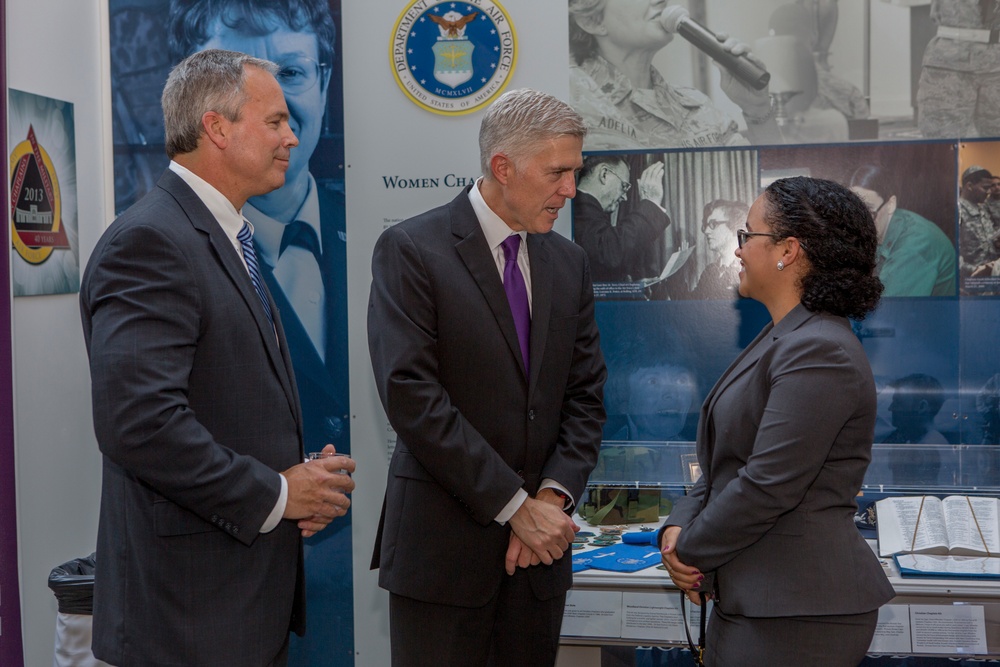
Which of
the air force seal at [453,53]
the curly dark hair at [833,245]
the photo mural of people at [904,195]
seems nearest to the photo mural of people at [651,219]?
the photo mural of people at [904,195]

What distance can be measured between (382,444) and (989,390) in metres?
2.02

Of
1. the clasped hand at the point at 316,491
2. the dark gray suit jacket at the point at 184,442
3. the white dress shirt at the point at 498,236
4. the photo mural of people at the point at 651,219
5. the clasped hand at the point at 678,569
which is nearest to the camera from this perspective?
the dark gray suit jacket at the point at 184,442

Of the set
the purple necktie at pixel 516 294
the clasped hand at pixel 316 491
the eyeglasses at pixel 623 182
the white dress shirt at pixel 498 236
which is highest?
the eyeglasses at pixel 623 182

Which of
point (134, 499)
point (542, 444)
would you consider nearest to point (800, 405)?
point (542, 444)

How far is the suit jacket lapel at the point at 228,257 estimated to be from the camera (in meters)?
1.88

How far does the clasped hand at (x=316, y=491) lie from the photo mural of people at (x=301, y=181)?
1.58 meters

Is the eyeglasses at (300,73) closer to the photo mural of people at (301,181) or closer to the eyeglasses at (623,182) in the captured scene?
the photo mural of people at (301,181)

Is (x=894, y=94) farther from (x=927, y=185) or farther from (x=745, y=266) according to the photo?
(x=745, y=266)

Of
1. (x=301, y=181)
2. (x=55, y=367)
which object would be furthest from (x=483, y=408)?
(x=55, y=367)

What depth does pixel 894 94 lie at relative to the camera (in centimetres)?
317

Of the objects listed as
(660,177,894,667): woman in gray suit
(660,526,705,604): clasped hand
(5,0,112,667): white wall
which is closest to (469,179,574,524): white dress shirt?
(660,526,705,604): clasped hand

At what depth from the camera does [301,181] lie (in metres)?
3.50

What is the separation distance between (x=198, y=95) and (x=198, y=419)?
2.17 feet

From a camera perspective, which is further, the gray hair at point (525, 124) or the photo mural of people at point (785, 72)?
the photo mural of people at point (785, 72)
